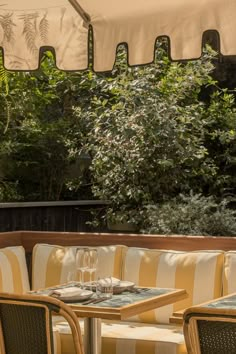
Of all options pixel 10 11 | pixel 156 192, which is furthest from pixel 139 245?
pixel 156 192

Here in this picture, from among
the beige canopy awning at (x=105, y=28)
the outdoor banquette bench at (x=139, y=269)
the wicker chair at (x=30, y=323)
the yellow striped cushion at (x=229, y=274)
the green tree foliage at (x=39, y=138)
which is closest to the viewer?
the wicker chair at (x=30, y=323)

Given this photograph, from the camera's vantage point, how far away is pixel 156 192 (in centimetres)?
926

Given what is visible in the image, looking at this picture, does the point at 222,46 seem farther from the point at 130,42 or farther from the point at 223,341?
the point at 223,341

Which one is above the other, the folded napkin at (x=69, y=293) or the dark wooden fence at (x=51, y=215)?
the dark wooden fence at (x=51, y=215)

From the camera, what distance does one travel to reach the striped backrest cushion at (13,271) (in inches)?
215

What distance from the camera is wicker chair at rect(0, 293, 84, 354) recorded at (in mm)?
3344

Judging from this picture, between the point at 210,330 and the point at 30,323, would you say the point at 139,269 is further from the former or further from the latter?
the point at 210,330

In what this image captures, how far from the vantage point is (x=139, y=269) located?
534cm

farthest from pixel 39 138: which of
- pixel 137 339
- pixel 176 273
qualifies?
pixel 137 339

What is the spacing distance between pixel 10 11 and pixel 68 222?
204 inches

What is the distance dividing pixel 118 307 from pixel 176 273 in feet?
4.47

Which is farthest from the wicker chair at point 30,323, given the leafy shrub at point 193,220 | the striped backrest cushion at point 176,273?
the leafy shrub at point 193,220

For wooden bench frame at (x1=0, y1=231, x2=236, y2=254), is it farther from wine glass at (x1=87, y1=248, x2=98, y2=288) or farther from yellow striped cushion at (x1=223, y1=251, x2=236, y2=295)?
wine glass at (x1=87, y1=248, x2=98, y2=288)

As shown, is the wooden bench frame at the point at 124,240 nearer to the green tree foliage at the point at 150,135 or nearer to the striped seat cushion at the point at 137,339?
the striped seat cushion at the point at 137,339
